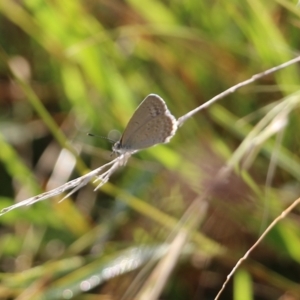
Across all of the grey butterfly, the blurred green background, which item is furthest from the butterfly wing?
the blurred green background

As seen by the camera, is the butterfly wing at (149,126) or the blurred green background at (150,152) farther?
the blurred green background at (150,152)

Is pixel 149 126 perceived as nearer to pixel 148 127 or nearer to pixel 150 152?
pixel 148 127

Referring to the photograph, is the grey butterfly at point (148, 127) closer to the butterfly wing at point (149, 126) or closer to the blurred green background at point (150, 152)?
the butterfly wing at point (149, 126)

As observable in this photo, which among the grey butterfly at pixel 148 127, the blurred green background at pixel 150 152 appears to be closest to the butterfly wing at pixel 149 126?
the grey butterfly at pixel 148 127

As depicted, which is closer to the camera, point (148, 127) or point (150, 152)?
point (148, 127)

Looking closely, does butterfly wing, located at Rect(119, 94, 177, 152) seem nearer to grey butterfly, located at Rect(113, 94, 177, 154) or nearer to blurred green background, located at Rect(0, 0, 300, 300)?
grey butterfly, located at Rect(113, 94, 177, 154)

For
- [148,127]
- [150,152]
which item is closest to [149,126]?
[148,127]
